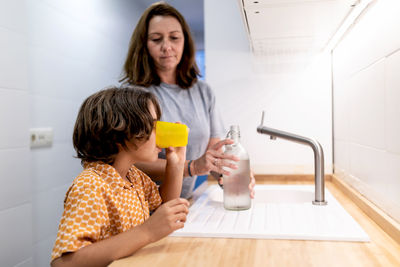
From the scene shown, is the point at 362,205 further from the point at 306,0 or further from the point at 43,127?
the point at 43,127

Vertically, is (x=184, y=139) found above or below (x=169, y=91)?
below

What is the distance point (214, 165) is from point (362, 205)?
490 mm

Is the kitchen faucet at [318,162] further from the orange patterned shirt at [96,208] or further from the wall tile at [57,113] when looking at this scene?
the wall tile at [57,113]

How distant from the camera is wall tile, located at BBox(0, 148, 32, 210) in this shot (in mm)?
1405

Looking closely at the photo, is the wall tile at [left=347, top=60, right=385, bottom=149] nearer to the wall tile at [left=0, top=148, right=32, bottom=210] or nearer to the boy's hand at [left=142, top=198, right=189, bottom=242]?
the boy's hand at [left=142, top=198, right=189, bottom=242]

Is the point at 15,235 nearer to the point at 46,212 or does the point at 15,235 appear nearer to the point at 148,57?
the point at 46,212

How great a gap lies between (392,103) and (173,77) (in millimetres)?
792

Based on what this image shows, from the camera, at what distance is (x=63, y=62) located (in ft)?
6.77

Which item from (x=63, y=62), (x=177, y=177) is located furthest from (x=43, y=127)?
(x=177, y=177)

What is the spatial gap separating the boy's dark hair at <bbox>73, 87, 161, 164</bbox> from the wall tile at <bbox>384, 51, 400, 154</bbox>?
62 centimetres

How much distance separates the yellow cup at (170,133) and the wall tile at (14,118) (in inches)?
34.4

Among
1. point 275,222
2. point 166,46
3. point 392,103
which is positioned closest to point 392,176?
point 392,103

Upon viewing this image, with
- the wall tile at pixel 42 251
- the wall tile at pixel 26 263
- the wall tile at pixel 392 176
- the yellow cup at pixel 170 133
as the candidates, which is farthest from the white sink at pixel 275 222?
the wall tile at pixel 42 251

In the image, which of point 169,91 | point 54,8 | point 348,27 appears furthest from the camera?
point 54,8
